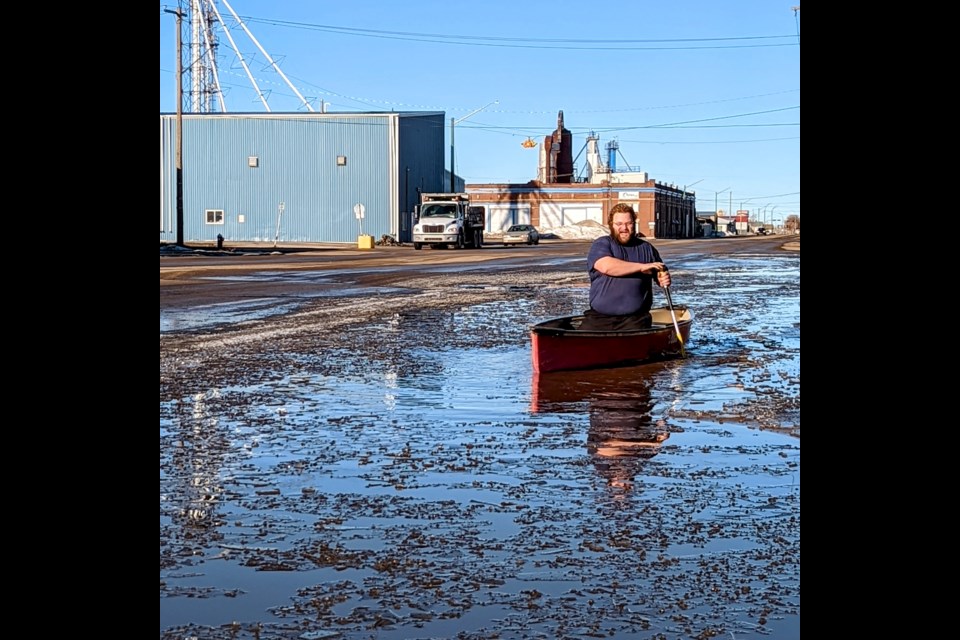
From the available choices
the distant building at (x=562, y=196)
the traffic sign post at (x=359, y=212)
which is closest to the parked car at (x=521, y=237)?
the traffic sign post at (x=359, y=212)

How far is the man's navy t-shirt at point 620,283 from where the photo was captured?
1155cm

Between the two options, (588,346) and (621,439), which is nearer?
(621,439)

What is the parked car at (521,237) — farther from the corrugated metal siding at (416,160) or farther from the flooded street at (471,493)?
the flooded street at (471,493)

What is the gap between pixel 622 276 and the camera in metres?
11.5

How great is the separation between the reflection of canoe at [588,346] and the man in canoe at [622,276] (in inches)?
7.4

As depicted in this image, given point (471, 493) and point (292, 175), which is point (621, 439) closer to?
point (471, 493)

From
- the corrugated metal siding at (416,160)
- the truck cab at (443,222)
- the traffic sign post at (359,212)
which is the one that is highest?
the corrugated metal siding at (416,160)

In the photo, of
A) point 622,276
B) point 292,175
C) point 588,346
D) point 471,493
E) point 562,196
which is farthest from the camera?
point 562,196

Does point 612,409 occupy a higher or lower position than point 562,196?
lower

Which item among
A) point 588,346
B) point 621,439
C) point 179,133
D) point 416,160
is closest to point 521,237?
point 416,160

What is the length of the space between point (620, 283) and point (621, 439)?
12.9 ft

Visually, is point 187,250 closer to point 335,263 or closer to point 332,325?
point 335,263
